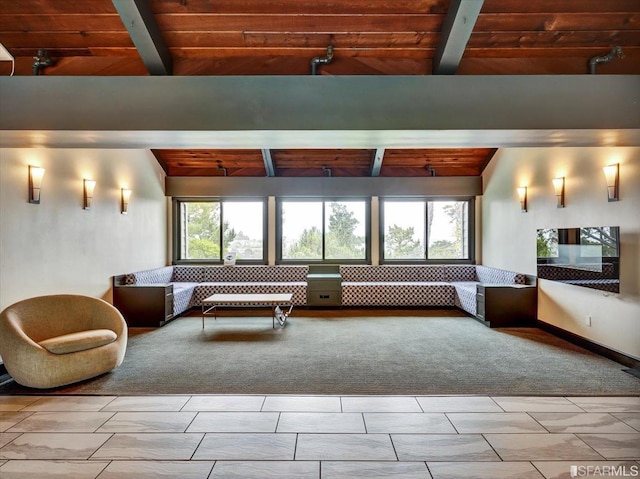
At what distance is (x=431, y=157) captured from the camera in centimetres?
723

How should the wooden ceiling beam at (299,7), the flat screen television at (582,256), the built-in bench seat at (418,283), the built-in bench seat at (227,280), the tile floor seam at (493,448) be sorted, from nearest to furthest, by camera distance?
the tile floor seam at (493,448) < the wooden ceiling beam at (299,7) < the flat screen television at (582,256) < the built-in bench seat at (418,283) < the built-in bench seat at (227,280)

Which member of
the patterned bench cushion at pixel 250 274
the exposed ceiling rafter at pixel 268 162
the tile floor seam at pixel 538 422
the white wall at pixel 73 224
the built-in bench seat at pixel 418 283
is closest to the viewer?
the tile floor seam at pixel 538 422

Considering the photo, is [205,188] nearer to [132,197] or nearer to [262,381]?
[132,197]

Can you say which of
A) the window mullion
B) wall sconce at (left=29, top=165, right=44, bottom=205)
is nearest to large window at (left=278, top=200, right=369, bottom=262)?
the window mullion

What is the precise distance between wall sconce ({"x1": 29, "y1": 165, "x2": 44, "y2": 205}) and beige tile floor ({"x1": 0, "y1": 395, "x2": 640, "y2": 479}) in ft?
6.73

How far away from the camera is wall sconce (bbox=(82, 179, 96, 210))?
192 inches

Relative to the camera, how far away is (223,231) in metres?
7.72

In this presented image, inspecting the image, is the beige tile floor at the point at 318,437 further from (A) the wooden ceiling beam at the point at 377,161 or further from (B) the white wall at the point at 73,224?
(A) the wooden ceiling beam at the point at 377,161

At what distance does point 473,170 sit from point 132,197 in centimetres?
654

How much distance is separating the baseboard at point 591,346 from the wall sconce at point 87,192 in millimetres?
6576

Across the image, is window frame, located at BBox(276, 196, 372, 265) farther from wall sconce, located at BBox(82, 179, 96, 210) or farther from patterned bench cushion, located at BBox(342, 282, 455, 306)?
wall sconce, located at BBox(82, 179, 96, 210)

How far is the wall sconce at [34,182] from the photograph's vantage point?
3.91m

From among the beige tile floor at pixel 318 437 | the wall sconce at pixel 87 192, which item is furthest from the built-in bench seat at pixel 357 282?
the beige tile floor at pixel 318 437

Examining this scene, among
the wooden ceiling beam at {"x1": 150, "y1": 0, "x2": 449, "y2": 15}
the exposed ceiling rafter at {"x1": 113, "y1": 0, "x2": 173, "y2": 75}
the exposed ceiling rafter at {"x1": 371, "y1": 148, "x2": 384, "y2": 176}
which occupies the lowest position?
the exposed ceiling rafter at {"x1": 371, "y1": 148, "x2": 384, "y2": 176}
